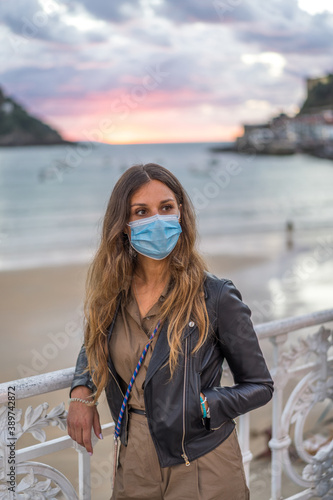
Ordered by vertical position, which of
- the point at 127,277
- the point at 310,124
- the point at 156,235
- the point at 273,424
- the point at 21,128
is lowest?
the point at 273,424

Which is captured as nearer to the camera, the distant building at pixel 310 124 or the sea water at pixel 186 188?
the sea water at pixel 186 188

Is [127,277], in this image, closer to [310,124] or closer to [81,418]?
[81,418]

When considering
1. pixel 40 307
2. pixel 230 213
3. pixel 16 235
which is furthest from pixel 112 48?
pixel 40 307

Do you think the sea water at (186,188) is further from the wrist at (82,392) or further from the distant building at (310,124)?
the wrist at (82,392)

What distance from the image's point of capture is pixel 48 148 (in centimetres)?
5147

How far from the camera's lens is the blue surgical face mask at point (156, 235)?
5.93 feet

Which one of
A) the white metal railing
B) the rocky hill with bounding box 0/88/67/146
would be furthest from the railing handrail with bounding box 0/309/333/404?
the rocky hill with bounding box 0/88/67/146

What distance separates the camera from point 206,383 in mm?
1758

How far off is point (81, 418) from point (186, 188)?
125ft

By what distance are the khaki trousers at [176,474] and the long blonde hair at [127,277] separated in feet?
0.72

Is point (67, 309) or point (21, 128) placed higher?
point (21, 128)

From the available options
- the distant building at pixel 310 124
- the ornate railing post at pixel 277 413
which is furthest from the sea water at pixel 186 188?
the ornate railing post at pixel 277 413

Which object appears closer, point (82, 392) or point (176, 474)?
point (176, 474)

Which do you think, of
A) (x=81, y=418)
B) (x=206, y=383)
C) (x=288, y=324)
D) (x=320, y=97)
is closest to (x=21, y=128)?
(x=320, y=97)
